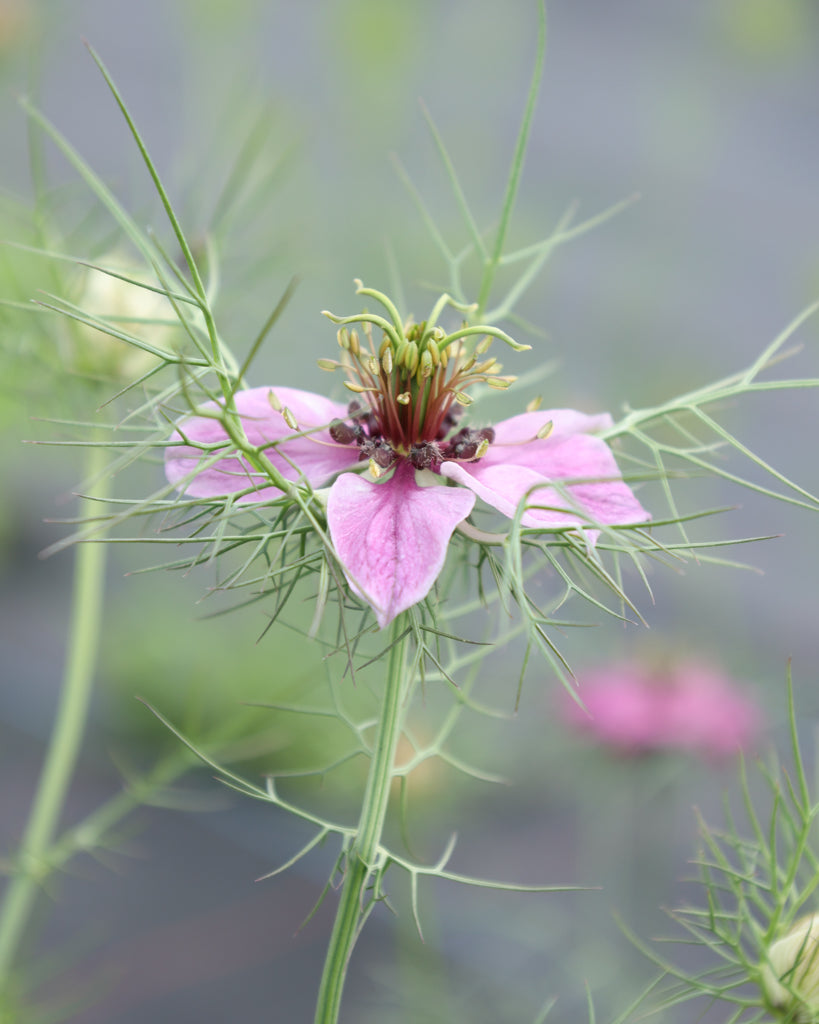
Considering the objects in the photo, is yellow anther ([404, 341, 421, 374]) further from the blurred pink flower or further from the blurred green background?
the blurred pink flower

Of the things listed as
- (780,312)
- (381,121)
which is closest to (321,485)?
(381,121)

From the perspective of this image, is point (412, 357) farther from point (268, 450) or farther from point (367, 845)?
point (367, 845)

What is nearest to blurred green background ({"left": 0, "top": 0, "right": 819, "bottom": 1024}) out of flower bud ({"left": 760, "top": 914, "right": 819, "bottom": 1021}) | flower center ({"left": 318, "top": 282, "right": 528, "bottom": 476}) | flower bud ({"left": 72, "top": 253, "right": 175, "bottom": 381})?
flower bud ({"left": 72, "top": 253, "right": 175, "bottom": 381})

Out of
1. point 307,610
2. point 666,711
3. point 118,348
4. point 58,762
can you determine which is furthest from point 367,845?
point 307,610

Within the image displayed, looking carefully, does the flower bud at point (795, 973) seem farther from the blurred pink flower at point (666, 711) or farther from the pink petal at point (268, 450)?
the blurred pink flower at point (666, 711)

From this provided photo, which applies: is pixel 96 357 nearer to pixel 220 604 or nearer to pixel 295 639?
pixel 295 639

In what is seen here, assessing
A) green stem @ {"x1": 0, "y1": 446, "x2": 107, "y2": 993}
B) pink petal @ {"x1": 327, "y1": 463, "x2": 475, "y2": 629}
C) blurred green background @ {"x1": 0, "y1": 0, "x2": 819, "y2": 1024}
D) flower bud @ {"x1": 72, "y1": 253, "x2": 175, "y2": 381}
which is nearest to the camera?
pink petal @ {"x1": 327, "y1": 463, "x2": 475, "y2": 629}
